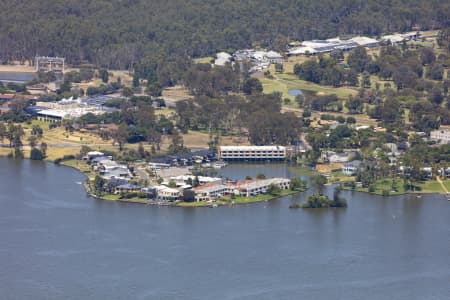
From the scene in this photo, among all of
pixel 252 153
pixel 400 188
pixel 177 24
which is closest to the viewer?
pixel 400 188

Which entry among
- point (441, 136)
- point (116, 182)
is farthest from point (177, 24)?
point (116, 182)

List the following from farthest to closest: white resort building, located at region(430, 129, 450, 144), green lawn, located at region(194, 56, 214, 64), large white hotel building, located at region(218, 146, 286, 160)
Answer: green lawn, located at region(194, 56, 214, 64) → white resort building, located at region(430, 129, 450, 144) → large white hotel building, located at region(218, 146, 286, 160)

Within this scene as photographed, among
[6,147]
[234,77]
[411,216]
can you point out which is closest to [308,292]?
[411,216]

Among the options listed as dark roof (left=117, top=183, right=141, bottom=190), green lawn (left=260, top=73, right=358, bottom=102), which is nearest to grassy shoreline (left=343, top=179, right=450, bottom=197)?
dark roof (left=117, top=183, right=141, bottom=190)

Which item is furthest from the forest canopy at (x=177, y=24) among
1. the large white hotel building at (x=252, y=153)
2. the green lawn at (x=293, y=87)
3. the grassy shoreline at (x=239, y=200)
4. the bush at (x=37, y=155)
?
the grassy shoreline at (x=239, y=200)

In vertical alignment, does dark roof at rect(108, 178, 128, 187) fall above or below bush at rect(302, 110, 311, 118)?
below

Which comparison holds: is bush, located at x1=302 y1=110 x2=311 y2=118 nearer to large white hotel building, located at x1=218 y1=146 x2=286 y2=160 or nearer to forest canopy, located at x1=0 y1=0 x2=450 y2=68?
large white hotel building, located at x1=218 y1=146 x2=286 y2=160

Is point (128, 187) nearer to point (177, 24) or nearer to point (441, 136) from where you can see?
point (441, 136)

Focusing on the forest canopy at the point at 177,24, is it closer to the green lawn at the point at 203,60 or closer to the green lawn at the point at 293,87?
the green lawn at the point at 203,60
